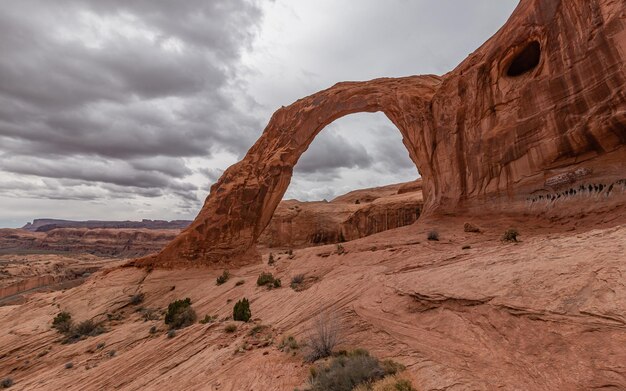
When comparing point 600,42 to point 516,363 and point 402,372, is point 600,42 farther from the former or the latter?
point 402,372

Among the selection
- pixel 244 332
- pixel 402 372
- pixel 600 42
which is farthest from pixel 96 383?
pixel 600 42

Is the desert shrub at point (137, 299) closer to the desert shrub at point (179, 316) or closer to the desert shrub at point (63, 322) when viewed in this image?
the desert shrub at point (63, 322)

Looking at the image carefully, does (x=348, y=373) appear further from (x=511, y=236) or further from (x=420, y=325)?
(x=511, y=236)

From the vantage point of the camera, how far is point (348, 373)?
17.8 ft

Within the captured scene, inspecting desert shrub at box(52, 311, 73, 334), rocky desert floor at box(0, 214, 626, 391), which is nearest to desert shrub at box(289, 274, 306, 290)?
rocky desert floor at box(0, 214, 626, 391)

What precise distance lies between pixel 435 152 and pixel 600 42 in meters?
10.8

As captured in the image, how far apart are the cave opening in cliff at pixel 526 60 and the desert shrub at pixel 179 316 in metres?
20.6

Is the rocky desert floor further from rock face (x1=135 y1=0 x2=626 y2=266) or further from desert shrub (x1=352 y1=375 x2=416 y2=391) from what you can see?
rock face (x1=135 y1=0 x2=626 y2=266)

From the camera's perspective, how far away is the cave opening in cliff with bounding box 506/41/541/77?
15.7 m

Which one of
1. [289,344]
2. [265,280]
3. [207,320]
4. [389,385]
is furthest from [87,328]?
[389,385]

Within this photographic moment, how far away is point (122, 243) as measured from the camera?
121 metres

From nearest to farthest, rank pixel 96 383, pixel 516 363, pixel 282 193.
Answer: pixel 516 363, pixel 96 383, pixel 282 193

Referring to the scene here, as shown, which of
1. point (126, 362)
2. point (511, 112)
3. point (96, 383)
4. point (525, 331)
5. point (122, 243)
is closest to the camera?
point (525, 331)

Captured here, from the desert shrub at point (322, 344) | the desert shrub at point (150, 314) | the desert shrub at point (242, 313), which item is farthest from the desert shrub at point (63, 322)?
the desert shrub at point (322, 344)
